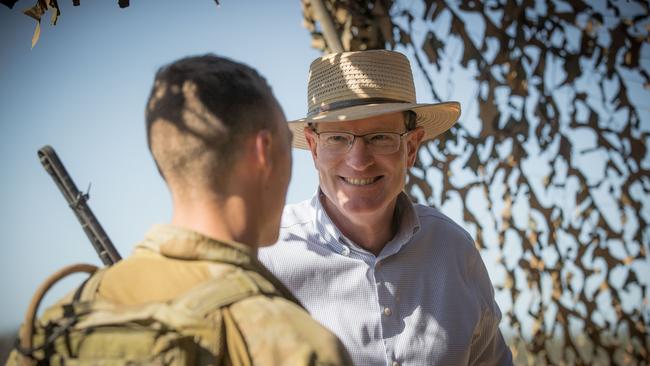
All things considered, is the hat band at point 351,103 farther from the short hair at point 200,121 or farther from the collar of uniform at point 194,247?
the collar of uniform at point 194,247

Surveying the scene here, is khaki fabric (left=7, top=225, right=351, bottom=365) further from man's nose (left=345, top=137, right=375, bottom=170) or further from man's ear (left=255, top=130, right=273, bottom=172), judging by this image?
man's nose (left=345, top=137, right=375, bottom=170)

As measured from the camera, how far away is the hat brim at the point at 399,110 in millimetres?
2557

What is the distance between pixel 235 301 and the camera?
1208 mm

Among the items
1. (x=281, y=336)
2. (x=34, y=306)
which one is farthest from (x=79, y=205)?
(x=281, y=336)

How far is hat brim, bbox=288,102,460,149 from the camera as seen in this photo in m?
2.56

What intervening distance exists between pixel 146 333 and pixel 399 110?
1.68m

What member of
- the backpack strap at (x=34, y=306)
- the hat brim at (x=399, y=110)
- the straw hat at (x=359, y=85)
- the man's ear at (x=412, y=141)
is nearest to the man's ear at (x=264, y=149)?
the backpack strap at (x=34, y=306)

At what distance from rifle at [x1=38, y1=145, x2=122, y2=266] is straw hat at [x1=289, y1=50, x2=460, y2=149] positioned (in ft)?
3.68

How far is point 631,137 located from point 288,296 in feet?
9.97

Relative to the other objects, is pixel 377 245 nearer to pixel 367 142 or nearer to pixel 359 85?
pixel 367 142

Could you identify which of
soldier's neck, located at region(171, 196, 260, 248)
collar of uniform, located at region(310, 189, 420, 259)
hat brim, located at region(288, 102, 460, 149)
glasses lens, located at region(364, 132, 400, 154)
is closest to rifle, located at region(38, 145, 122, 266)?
soldier's neck, located at region(171, 196, 260, 248)

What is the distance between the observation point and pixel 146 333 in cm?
118

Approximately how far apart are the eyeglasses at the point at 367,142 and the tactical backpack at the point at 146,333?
157cm

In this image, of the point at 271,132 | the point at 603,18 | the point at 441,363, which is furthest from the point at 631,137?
the point at 271,132
